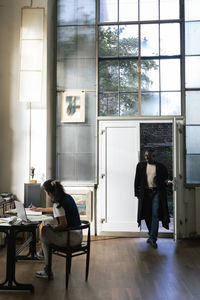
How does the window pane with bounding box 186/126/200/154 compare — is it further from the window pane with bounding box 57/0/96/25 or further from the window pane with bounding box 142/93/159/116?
the window pane with bounding box 57/0/96/25

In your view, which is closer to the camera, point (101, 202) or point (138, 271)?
point (138, 271)

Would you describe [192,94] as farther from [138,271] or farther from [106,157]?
[138,271]

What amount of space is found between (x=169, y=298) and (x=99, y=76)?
439 cm

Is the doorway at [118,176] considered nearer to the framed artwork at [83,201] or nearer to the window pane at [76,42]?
the framed artwork at [83,201]

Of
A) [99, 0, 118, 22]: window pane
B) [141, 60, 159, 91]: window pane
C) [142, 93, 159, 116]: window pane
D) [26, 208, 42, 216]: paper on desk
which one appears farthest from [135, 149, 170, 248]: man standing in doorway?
[99, 0, 118, 22]: window pane

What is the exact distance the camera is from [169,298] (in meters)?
3.36

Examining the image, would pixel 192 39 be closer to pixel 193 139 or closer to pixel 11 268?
pixel 193 139

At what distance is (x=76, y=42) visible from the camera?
6.48 metres

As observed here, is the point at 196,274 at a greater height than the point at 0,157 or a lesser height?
lesser

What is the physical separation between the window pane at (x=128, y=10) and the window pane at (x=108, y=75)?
90 cm

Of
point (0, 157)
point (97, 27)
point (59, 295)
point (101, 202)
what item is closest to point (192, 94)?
point (97, 27)

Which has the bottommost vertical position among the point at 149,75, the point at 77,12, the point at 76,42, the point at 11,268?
the point at 11,268

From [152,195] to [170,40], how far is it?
3004 millimetres

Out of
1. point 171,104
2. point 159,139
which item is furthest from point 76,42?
point 159,139
